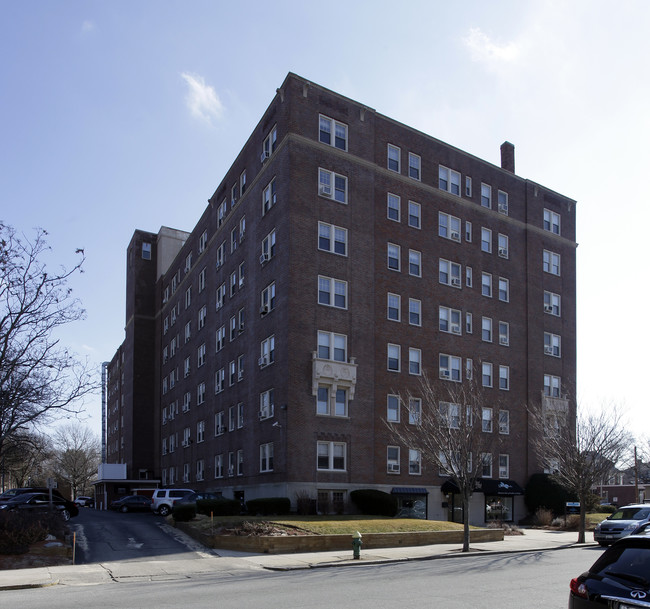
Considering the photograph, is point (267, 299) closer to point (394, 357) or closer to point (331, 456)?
point (394, 357)

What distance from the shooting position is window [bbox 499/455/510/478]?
4662 cm

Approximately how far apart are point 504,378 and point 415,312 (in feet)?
30.8

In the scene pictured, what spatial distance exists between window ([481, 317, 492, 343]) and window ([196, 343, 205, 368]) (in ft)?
72.7

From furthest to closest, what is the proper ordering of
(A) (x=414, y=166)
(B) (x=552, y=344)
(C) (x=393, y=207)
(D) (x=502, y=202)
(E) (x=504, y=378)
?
1. (B) (x=552, y=344)
2. (D) (x=502, y=202)
3. (E) (x=504, y=378)
4. (A) (x=414, y=166)
5. (C) (x=393, y=207)

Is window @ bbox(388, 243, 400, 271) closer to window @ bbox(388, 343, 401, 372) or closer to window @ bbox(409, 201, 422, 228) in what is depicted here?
window @ bbox(409, 201, 422, 228)

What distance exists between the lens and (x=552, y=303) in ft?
172

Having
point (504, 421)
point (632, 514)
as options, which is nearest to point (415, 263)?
point (504, 421)

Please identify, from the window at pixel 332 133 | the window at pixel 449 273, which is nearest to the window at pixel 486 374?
the window at pixel 449 273

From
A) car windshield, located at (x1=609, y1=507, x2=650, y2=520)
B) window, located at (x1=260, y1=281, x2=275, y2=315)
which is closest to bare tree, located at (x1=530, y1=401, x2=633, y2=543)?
car windshield, located at (x1=609, y1=507, x2=650, y2=520)

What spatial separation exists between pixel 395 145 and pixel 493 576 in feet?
103

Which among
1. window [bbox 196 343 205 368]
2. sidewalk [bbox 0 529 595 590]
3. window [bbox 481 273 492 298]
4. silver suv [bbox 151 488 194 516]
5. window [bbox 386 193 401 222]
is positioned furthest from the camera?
window [bbox 196 343 205 368]

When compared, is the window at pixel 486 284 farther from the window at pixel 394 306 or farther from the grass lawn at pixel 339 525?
the grass lawn at pixel 339 525

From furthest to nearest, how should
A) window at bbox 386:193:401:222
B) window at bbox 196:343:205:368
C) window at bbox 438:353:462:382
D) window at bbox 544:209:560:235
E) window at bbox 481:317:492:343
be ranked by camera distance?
window at bbox 196:343:205:368, window at bbox 544:209:560:235, window at bbox 481:317:492:343, window at bbox 438:353:462:382, window at bbox 386:193:401:222

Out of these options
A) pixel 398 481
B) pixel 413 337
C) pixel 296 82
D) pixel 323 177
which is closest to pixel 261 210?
pixel 323 177
